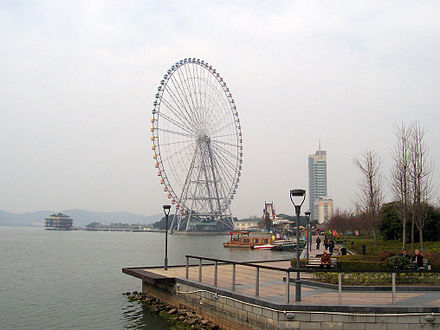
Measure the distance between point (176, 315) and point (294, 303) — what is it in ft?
23.6

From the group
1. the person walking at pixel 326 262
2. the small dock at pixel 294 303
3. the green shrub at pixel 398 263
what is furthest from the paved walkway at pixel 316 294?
the green shrub at pixel 398 263

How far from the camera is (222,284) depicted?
1711 cm

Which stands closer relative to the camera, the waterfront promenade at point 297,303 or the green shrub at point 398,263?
the waterfront promenade at point 297,303

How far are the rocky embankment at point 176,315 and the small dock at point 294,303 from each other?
0.87 feet

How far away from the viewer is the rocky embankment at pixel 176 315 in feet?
53.0

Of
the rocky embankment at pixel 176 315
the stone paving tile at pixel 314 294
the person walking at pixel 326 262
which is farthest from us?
the person walking at pixel 326 262

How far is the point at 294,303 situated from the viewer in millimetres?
12820

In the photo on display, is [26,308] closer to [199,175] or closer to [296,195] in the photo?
[296,195]

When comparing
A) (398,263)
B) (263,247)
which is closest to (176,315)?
(398,263)

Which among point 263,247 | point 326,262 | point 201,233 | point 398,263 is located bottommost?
point 201,233

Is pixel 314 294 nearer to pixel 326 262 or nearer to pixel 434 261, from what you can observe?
pixel 326 262

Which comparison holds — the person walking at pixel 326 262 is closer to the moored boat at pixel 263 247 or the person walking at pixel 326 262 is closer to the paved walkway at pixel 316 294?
the paved walkway at pixel 316 294

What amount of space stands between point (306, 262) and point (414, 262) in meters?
4.81

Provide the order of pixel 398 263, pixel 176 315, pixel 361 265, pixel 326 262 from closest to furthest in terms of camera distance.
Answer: pixel 398 263, pixel 326 262, pixel 361 265, pixel 176 315
